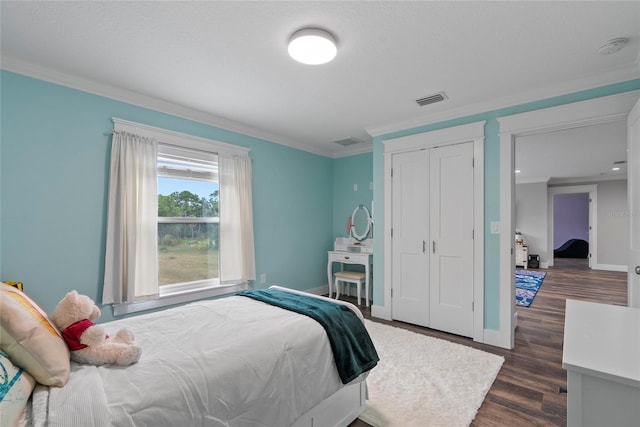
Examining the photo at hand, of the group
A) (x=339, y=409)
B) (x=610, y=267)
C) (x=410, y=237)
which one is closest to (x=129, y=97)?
(x=339, y=409)

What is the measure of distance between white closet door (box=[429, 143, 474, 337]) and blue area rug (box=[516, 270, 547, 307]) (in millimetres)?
1978

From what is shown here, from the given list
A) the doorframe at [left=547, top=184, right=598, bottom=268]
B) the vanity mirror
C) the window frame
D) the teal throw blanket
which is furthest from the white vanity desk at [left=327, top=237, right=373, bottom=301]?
the doorframe at [left=547, top=184, right=598, bottom=268]

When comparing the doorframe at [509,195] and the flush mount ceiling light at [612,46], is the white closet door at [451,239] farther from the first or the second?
the flush mount ceiling light at [612,46]

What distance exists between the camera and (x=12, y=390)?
89 cm

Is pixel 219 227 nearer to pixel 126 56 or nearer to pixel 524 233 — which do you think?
pixel 126 56

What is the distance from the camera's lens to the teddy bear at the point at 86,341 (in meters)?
1.21

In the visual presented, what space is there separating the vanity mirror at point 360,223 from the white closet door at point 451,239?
55.2 inches

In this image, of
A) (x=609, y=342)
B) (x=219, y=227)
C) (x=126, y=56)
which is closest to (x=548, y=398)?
(x=609, y=342)

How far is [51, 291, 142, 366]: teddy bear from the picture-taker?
1213mm

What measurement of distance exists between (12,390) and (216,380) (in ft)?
2.00

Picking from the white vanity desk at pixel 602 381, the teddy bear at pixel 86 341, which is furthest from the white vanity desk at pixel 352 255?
the teddy bear at pixel 86 341

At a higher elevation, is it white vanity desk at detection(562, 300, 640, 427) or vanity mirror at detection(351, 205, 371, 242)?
vanity mirror at detection(351, 205, 371, 242)

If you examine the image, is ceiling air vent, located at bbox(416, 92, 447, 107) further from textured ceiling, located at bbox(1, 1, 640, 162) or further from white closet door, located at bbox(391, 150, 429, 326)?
white closet door, located at bbox(391, 150, 429, 326)

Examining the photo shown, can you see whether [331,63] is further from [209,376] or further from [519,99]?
[209,376]
